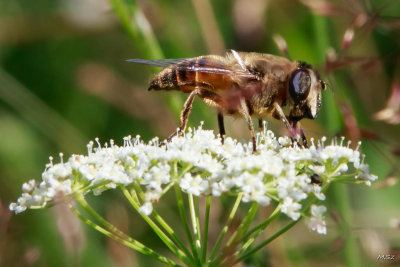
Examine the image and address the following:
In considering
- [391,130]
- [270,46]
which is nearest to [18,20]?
[270,46]

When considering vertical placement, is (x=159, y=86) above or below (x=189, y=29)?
below

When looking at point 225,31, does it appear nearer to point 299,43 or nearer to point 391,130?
point 299,43

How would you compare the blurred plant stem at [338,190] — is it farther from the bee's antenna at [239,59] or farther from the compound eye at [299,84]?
the bee's antenna at [239,59]

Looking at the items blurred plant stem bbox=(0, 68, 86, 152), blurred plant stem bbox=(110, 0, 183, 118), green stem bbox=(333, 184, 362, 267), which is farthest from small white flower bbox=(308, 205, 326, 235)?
blurred plant stem bbox=(0, 68, 86, 152)

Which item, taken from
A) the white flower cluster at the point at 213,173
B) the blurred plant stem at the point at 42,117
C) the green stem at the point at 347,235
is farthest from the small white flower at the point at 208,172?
the blurred plant stem at the point at 42,117

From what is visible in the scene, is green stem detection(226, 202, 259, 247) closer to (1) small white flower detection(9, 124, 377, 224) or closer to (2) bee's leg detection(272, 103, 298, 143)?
(1) small white flower detection(9, 124, 377, 224)

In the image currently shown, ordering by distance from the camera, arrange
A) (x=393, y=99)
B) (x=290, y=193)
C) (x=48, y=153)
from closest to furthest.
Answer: (x=290, y=193)
(x=393, y=99)
(x=48, y=153)
